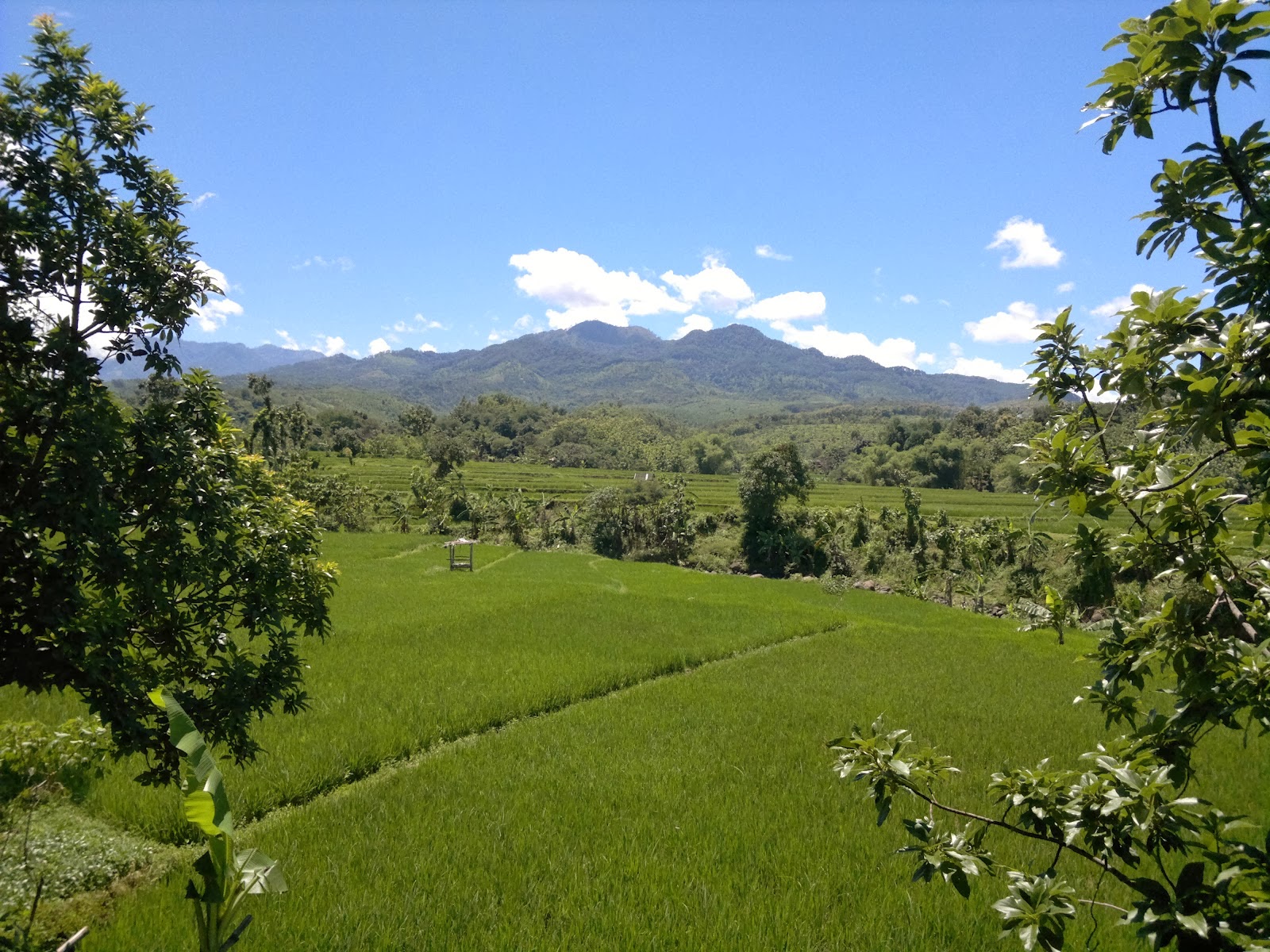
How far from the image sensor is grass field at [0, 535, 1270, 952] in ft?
14.6

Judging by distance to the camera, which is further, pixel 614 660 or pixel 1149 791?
pixel 614 660

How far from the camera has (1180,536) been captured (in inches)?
75.7

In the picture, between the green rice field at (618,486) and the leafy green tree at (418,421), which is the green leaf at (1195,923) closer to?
the green rice field at (618,486)

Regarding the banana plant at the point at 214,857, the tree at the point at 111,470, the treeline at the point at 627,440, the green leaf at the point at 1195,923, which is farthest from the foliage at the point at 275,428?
the green leaf at the point at 1195,923

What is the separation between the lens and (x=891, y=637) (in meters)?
16.3

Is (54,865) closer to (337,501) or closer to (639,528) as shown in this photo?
(639,528)

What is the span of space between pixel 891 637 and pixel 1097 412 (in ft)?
49.9

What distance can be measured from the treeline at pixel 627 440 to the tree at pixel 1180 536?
33.9m

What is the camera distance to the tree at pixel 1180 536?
1550 mm

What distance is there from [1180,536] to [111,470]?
14.9 feet

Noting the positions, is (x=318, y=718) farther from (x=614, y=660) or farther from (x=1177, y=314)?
(x=1177, y=314)

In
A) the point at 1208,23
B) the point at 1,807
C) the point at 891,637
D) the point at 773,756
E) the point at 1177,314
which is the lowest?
the point at 891,637

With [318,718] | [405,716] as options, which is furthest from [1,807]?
[405,716]

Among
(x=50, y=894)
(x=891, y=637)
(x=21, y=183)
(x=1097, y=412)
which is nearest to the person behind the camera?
(x=1097, y=412)
